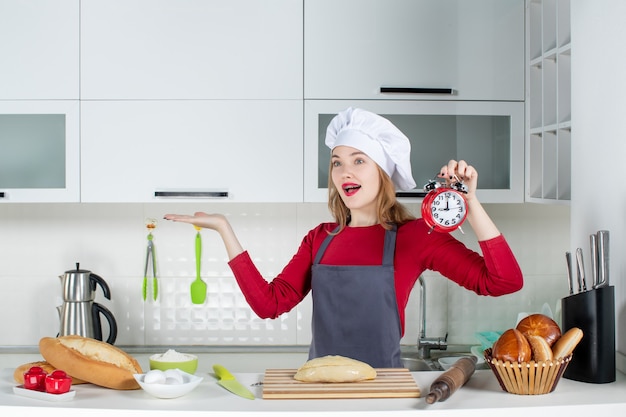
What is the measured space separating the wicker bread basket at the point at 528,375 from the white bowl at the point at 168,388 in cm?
54

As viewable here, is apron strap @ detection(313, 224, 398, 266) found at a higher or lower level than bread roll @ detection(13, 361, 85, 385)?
higher

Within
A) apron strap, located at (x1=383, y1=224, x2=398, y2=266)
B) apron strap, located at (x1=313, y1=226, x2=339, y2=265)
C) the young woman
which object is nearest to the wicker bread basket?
the young woman

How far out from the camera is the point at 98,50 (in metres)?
2.42

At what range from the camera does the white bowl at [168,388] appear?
1.29 meters

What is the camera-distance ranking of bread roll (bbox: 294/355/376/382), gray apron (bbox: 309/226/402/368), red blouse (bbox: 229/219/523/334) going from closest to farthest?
bread roll (bbox: 294/355/376/382) → red blouse (bbox: 229/219/523/334) → gray apron (bbox: 309/226/402/368)

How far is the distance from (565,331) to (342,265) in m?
0.59

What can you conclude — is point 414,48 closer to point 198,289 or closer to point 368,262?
point 368,262

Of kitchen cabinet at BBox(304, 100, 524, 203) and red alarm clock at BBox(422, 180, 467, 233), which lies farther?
kitchen cabinet at BBox(304, 100, 524, 203)

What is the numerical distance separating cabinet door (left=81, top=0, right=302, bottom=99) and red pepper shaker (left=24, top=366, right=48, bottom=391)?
4.13 feet

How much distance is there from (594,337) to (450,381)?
377 millimetres

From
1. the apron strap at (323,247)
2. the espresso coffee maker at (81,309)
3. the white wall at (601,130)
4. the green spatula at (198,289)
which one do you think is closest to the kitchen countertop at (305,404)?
the white wall at (601,130)

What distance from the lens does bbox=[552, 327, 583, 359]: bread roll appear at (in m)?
1.37

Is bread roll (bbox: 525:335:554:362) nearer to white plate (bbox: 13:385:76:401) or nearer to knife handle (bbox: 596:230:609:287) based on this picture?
knife handle (bbox: 596:230:609:287)

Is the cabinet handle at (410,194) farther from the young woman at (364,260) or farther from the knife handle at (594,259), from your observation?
the knife handle at (594,259)
